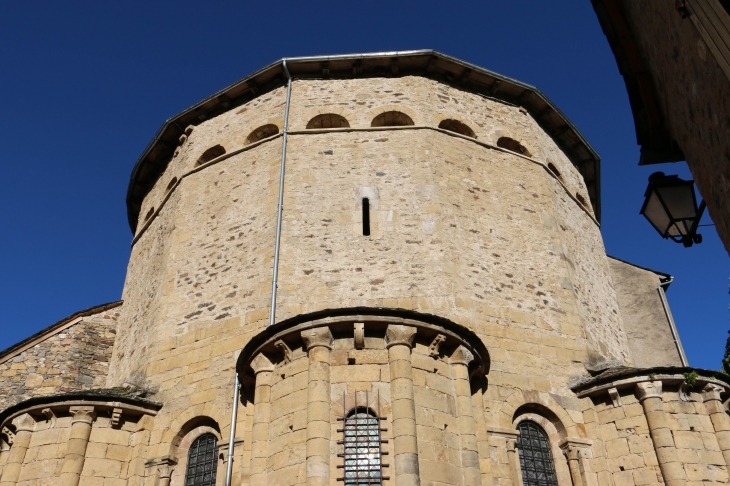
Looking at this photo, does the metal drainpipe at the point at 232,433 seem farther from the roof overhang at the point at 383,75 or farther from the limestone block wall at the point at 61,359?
the roof overhang at the point at 383,75

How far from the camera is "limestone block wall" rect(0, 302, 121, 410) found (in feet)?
45.9

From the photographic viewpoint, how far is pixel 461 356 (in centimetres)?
1014

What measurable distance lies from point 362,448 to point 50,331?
8.96m

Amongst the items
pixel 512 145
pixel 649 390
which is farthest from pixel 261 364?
pixel 512 145

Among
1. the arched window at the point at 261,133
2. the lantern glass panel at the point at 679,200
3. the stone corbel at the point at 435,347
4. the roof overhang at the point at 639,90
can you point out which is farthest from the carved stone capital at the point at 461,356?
the arched window at the point at 261,133

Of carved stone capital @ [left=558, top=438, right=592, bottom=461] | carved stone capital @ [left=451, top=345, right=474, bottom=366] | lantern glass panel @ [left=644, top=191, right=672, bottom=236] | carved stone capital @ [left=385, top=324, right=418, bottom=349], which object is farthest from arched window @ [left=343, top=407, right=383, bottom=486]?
lantern glass panel @ [left=644, top=191, right=672, bottom=236]

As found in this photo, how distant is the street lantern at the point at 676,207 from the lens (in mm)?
5496

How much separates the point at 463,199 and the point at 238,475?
689 cm

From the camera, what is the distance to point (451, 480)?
8812mm

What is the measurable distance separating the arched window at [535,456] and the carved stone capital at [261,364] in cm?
421

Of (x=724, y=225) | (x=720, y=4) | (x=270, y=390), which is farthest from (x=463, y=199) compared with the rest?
(x=720, y=4)

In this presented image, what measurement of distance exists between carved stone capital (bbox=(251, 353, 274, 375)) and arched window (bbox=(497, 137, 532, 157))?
330 inches

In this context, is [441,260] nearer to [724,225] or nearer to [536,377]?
[536,377]

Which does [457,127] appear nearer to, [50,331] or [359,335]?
[359,335]
